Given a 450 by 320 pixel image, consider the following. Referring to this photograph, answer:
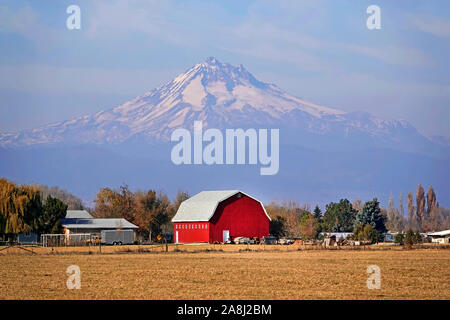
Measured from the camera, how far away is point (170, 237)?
10269cm

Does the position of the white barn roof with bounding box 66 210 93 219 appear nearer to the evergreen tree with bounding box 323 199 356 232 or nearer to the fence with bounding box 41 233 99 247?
the fence with bounding box 41 233 99 247

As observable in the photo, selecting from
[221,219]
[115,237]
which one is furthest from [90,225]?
[221,219]

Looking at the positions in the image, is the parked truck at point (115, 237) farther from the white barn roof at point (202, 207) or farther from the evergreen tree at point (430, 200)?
the evergreen tree at point (430, 200)

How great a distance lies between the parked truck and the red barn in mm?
9716

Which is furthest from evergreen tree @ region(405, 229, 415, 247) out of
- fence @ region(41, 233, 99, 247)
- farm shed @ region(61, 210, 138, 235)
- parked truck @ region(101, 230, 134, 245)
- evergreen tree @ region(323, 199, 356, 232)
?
evergreen tree @ region(323, 199, 356, 232)

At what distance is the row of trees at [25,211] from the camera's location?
79625mm

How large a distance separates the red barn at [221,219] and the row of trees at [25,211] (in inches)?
613

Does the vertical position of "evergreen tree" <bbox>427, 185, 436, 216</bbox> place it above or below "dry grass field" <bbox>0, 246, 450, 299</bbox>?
above

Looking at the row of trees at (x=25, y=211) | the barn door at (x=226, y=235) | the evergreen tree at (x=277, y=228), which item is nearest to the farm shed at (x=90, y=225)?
the row of trees at (x=25, y=211)

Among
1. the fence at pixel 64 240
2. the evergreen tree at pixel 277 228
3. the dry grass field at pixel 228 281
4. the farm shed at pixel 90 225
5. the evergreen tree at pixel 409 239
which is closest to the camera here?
the dry grass field at pixel 228 281

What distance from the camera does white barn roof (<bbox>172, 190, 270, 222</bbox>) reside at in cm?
9062

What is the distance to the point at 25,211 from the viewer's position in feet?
266
